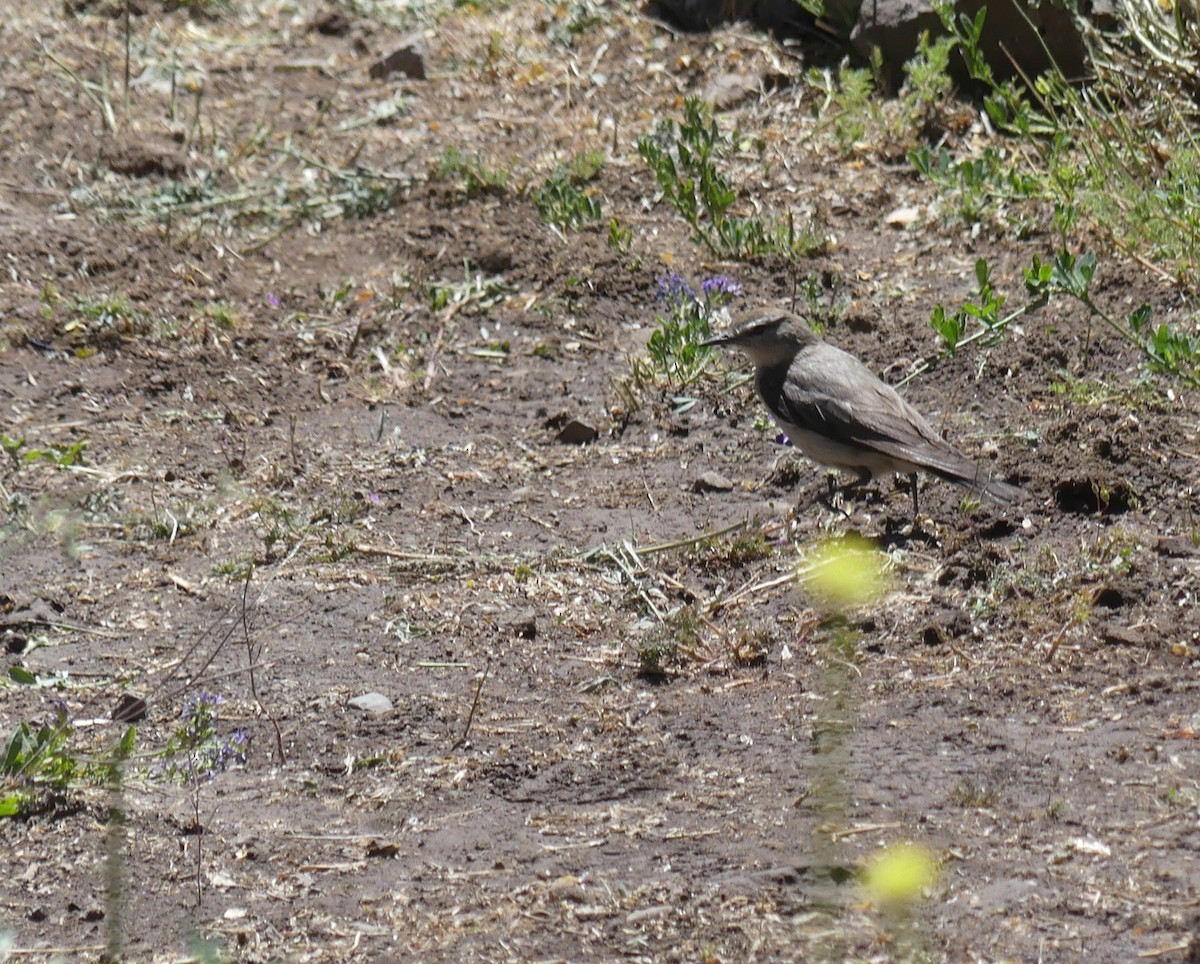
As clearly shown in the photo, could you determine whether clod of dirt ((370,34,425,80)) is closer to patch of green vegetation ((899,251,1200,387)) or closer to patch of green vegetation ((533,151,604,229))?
patch of green vegetation ((533,151,604,229))

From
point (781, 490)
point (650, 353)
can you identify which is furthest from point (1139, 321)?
point (650, 353)

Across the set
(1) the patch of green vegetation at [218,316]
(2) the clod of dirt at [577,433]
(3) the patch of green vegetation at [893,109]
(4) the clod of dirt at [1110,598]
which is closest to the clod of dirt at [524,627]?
(2) the clod of dirt at [577,433]

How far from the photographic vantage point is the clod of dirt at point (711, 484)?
20.6ft

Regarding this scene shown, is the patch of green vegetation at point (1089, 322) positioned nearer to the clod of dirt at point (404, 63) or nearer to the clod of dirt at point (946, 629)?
the clod of dirt at point (946, 629)

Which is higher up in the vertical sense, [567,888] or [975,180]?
[975,180]

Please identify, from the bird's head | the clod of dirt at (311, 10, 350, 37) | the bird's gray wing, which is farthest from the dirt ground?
the clod of dirt at (311, 10, 350, 37)

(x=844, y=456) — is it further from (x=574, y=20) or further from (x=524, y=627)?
(x=574, y=20)

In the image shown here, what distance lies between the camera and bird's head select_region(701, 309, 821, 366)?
6543 mm

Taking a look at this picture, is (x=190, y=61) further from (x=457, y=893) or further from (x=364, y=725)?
(x=457, y=893)

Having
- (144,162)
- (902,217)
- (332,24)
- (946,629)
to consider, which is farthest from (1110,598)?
(332,24)

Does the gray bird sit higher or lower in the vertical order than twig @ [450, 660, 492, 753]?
higher

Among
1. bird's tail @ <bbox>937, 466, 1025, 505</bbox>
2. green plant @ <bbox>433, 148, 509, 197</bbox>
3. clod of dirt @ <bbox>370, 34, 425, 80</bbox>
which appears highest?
bird's tail @ <bbox>937, 466, 1025, 505</bbox>

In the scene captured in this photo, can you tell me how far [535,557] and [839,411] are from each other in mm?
1295

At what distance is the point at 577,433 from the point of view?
22.2 ft
